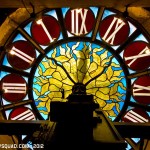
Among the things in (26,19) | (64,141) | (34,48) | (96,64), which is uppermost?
(26,19)

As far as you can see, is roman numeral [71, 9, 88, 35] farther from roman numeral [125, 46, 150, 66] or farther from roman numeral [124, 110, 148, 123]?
roman numeral [124, 110, 148, 123]

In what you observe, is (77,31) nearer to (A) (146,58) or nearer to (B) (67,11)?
(B) (67,11)

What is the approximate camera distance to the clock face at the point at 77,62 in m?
4.72

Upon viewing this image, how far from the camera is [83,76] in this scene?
4629mm

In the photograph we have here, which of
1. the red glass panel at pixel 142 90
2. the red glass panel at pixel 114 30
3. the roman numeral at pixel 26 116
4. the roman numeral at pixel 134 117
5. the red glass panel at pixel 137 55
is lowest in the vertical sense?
the roman numeral at pixel 134 117

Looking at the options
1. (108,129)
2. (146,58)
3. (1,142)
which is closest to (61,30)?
(146,58)

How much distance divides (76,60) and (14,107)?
1280 mm

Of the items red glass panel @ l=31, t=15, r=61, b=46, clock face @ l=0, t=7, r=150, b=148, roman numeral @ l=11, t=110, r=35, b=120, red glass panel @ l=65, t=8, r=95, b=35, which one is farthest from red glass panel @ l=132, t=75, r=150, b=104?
roman numeral @ l=11, t=110, r=35, b=120

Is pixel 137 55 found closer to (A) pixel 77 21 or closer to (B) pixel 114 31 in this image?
(B) pixel 114 31

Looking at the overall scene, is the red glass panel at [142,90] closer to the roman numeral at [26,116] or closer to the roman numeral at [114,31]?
the roman numeral at [114,31]

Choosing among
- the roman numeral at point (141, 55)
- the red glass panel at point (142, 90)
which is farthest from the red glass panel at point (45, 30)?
the red glass panel at point (142, 90)

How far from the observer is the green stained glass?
4.68m

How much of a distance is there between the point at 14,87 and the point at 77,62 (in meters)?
1.13

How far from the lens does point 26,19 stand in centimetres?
477
